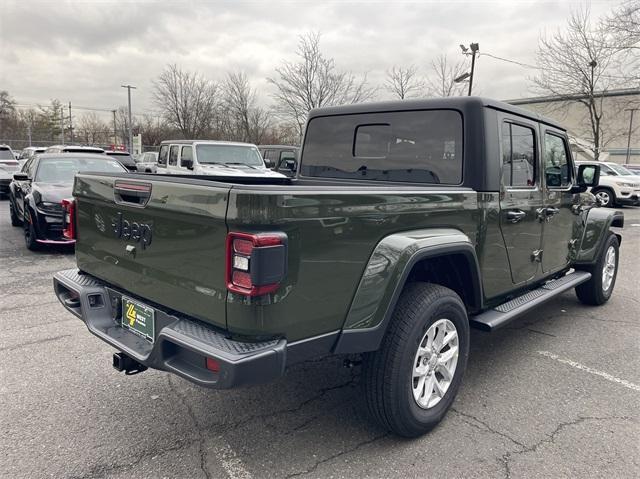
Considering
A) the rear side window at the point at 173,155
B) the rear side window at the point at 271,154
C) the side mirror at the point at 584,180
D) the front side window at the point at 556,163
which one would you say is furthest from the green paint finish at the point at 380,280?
the rear side window at the point at 271,154

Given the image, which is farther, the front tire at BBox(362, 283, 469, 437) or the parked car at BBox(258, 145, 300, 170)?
the parked car at BBox(258, 145, 300, 170)

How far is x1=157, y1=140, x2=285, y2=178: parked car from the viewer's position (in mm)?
12180

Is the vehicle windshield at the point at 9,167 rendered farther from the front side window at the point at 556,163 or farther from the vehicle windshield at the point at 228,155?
the front side window at the point at 556,163

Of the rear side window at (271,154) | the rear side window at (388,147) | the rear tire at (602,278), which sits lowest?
the rear tire at (602,278)

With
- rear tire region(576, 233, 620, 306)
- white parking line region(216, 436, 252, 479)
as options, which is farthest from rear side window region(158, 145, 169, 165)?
white parking line region(216, 436, 252, 479)

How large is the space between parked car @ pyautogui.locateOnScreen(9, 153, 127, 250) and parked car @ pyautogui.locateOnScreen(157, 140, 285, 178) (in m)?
3.55

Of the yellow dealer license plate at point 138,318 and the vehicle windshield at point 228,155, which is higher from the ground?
the vehicle windshield at point 228,155

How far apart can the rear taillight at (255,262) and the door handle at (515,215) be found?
6.74ft

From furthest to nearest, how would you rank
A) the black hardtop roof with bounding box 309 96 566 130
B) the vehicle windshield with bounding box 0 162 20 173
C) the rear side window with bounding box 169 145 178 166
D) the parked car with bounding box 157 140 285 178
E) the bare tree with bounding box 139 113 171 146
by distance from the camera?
the bare tree with bounding box 139 113 171 146, the vehicle windshield with bounding box 0 162 20 173, the rear side window with bounding box 169 145 178 166, the parked car with bounding box 157 140 285 178, the black hardtop roof with bounding box 309 96 566 130

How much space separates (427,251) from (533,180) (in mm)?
1791

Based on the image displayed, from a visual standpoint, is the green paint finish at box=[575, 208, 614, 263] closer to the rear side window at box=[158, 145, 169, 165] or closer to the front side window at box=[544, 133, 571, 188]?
the front side window at box=[544, 133, 571, 188]

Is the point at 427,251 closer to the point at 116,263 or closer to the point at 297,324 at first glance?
the point at 297,324

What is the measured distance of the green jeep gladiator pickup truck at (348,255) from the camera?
2031mm

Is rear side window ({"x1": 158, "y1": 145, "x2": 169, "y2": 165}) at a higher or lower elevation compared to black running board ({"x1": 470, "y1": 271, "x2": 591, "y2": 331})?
higher
